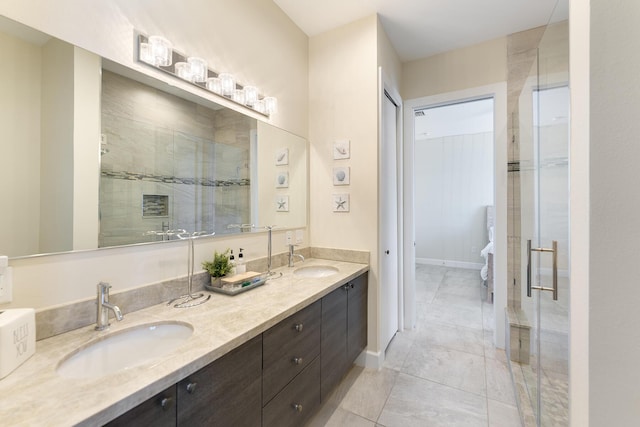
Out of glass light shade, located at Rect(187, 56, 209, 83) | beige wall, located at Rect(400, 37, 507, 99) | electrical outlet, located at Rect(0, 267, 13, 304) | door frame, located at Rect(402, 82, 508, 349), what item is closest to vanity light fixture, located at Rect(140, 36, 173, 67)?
glass light shade, located at Rect(187, 56, 209, 83)

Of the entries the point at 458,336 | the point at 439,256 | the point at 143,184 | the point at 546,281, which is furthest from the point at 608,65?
the point at 439,256

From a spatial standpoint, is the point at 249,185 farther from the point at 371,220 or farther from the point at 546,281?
the point at 546,281

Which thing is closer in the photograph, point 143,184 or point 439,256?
point 143,184

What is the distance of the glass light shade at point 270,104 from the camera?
6.52 ft

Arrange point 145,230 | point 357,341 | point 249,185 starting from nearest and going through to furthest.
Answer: point 145,230, point 249,185, point 357,341

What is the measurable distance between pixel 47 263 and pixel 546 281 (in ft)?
7.28

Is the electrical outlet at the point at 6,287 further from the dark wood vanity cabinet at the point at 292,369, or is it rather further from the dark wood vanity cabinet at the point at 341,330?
the dark wood vanity cabinet at the point at 341,330

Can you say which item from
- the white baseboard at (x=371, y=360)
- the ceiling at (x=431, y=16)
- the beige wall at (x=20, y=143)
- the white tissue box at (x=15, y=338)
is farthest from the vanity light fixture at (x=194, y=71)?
the white baseboard at (x=371, y=360)

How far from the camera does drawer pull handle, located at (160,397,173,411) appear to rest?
0.76 metres

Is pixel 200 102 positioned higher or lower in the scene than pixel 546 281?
higher

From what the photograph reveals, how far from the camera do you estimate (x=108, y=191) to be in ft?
3.80

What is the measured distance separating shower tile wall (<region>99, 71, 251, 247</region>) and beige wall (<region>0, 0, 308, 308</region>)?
102mm

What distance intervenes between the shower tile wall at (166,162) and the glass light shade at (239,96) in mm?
97

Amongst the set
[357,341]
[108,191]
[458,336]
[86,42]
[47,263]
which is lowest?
[458,336]
